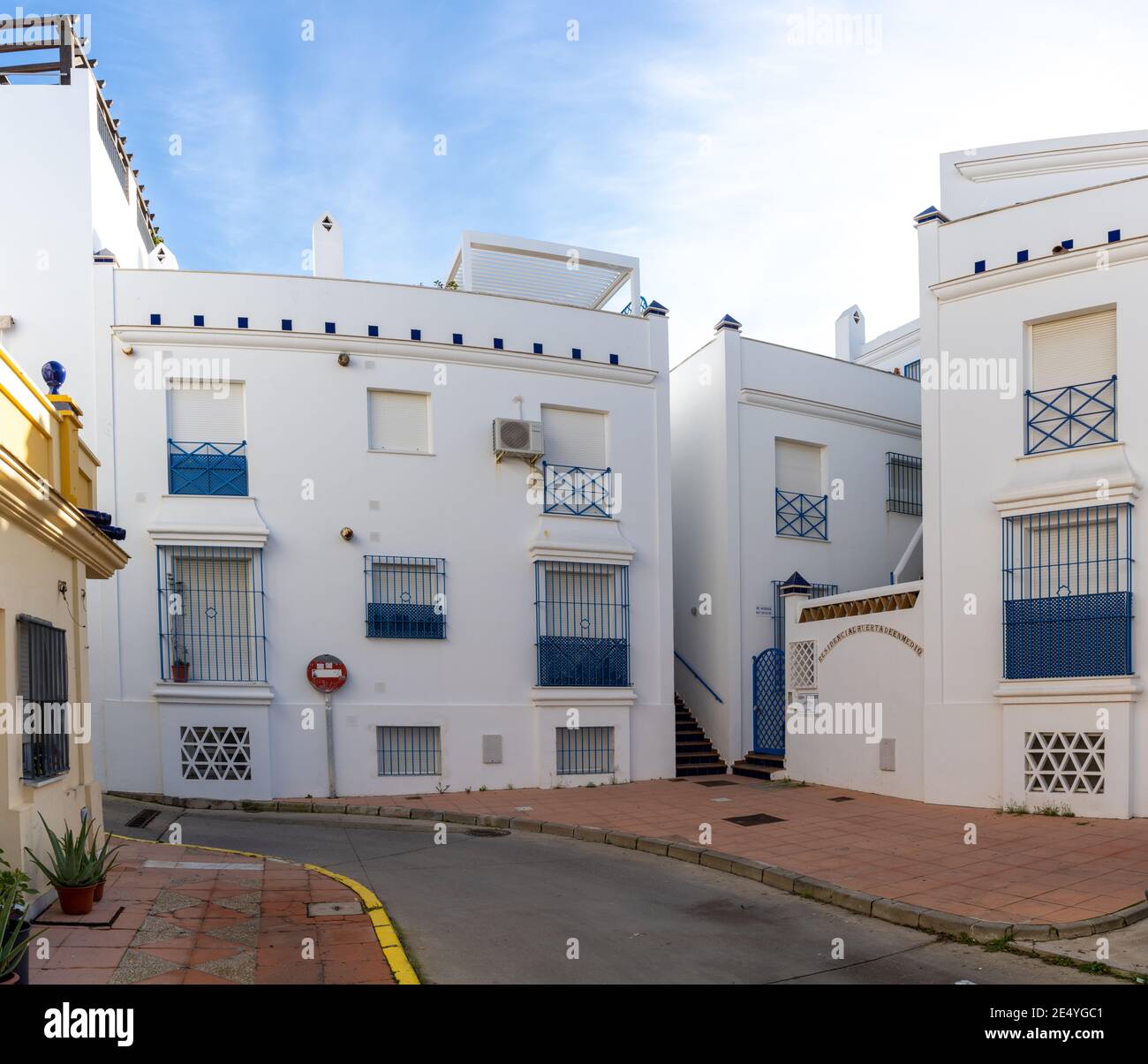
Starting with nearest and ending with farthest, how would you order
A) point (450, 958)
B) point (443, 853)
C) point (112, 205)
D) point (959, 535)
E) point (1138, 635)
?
point (450, 958) → point (443, 853) → point (1138, 635) → point (959, 535) → point (112, 205)

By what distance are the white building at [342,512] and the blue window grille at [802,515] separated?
2.52 metres

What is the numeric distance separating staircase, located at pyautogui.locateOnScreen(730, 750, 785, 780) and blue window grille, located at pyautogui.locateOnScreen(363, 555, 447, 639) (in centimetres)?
544

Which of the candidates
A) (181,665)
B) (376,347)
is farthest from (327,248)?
(181,665)

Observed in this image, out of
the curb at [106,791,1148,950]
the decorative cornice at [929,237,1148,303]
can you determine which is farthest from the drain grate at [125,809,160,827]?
the decorative cornice at [929,237,1148,303]

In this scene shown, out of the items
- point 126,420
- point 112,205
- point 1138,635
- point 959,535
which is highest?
point 112,205

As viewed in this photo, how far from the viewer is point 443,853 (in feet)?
35.0

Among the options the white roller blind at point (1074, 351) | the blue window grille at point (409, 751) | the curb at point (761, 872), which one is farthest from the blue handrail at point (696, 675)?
the white roller blind at point (1074, 351)

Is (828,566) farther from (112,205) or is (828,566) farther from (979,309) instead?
(112,205)

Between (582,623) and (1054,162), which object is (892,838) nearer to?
(582,623)

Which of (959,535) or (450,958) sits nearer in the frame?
(450,958)

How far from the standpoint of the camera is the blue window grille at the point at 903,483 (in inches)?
758

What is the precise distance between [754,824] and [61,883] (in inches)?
298

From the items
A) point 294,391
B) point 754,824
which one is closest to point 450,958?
point 754,824

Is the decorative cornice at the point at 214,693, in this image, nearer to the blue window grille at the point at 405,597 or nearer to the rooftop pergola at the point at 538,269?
the blue window grille at the point at 405,597
